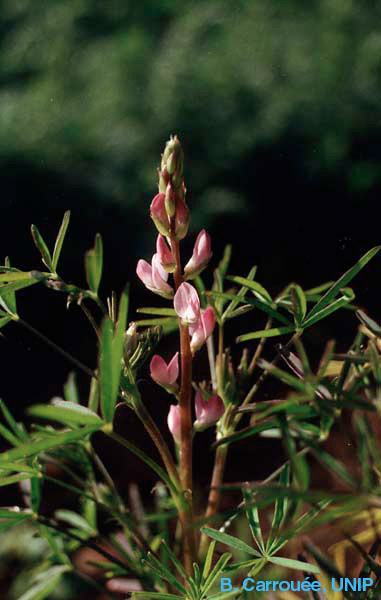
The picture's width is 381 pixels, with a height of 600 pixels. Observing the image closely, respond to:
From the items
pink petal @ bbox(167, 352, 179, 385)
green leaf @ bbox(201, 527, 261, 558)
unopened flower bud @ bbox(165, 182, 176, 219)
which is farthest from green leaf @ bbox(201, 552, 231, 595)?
unopened flower bud @ bbox(165, 182, 176, 219)

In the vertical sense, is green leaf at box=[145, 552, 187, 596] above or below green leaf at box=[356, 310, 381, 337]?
below

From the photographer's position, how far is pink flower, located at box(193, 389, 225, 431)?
1.47ft

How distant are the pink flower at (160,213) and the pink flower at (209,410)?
0.11 metres

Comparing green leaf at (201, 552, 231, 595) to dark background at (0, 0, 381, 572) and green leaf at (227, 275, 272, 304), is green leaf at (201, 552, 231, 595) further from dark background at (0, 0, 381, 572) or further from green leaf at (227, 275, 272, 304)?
dark background at (0, 0, 381, 572)

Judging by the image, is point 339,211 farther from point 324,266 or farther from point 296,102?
point 296,102

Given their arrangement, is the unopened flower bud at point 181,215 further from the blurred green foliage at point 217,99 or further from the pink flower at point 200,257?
the blurred green foliage at point 217,99

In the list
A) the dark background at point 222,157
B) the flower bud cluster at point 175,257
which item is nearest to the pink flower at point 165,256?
the flower bud cluster at point 175,257

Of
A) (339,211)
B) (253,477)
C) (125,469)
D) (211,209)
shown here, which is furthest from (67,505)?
(339,211)

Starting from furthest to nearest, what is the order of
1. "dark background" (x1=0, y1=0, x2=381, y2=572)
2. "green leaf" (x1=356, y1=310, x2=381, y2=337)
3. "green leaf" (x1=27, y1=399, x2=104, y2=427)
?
"dark background" (x1=0, y1=0, x2=381, y2=572), "green leaf" (x1=356, y1=310, x2=381, y2=337), "green leaf" (x1=27, y1=399, x2=104, y2=427)

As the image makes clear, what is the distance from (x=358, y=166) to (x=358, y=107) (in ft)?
0.49

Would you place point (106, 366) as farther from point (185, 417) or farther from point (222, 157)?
point (222, 157)

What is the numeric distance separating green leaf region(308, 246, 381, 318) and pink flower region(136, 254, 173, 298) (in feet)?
0.32

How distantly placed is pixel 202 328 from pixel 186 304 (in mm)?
27

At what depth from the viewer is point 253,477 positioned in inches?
55.7
